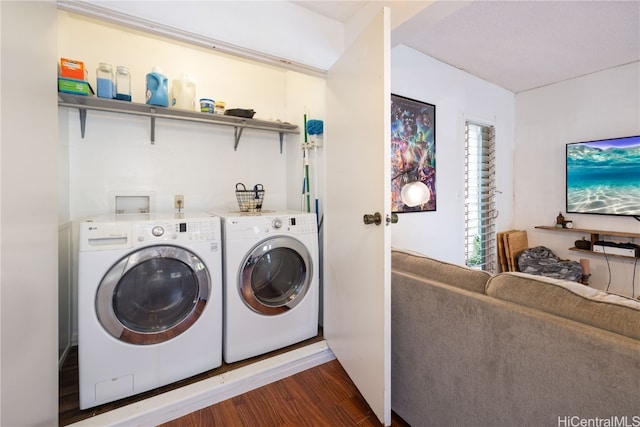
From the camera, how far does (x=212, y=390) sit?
1472 mm

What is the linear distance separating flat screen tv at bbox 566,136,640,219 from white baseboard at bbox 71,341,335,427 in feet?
10.8

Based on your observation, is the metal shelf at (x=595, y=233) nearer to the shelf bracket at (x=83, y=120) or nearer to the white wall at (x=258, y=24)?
the white wall at (x=258, y=24)

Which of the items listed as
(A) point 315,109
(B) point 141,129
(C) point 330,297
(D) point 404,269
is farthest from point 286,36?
(C) point 330,297

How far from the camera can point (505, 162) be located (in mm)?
3451

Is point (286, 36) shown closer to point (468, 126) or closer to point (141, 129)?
point (141, 129)

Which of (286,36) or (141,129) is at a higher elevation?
(286,36)

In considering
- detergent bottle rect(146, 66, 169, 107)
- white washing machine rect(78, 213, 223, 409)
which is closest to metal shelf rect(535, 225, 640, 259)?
white washing machine rect(78, 213, 223, 409)

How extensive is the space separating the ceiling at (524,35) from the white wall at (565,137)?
0.20 meters

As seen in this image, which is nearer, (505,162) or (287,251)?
(287,251)

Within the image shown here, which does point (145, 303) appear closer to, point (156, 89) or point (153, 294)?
point (153, 294)

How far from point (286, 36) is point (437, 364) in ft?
6.38

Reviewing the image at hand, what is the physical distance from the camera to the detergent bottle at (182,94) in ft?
6.81

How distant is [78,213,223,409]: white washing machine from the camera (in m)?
1.32

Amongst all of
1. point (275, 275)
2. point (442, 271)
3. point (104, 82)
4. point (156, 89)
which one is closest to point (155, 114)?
point (156, 89)
